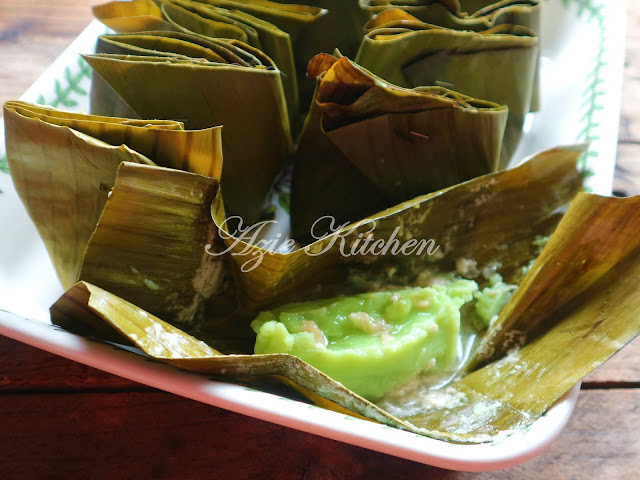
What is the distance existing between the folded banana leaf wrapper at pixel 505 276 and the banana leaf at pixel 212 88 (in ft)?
0.61

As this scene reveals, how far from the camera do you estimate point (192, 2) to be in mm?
906

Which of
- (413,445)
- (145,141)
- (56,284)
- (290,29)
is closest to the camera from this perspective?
(413,445)

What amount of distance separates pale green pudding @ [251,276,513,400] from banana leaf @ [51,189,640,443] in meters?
0.04

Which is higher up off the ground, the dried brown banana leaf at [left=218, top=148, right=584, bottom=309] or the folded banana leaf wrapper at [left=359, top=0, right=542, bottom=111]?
the folded banana leaf wrapper at [left=359, top=0, right=542, bottom=111]

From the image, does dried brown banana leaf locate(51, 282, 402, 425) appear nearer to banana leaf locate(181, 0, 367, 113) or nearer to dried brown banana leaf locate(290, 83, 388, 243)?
dried brown banana leaf locate(290, 83, 388, 243)

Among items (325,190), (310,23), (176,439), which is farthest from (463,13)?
(176,439)

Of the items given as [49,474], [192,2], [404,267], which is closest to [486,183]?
[404,267]

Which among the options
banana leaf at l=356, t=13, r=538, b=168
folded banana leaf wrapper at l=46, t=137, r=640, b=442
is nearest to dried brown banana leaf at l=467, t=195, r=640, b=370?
folded banana leaf wrapper at l=46, t=137, r=640, b=442

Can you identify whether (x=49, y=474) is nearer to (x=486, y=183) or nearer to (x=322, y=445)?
(x=322, y=445)

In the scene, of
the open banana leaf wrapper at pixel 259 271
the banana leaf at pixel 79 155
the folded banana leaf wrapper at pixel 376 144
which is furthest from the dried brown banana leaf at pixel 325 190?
the banana leaf at pixel 79 155

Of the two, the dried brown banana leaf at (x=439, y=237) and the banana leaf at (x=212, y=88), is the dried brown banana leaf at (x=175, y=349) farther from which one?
the banana leaf at (x=212, y=88)

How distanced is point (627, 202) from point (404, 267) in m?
0.28

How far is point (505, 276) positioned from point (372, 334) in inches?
10.0

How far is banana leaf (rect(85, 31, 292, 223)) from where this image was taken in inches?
30.7
